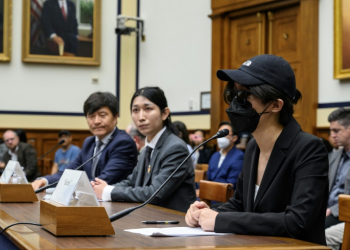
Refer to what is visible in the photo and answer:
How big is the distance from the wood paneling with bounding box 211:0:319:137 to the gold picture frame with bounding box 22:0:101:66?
273cm

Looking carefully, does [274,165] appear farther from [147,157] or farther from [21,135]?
[21,135]

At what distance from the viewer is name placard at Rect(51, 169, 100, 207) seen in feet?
5.89

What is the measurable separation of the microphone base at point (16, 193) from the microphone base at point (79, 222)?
3.64 feet

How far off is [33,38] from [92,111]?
639 centimetres

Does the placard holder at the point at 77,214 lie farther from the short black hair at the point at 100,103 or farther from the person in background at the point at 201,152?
the person in background at the point at 201,152

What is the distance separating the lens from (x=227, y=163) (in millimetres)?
5574

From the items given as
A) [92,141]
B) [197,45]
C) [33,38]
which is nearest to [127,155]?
[92,141]

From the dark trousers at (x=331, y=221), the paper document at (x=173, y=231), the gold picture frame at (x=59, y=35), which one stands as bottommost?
the dark trousers at (x=331, y=221)

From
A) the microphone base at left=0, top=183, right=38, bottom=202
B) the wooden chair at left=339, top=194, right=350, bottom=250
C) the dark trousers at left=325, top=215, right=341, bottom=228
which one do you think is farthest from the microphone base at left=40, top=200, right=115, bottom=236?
the dark trousers at left=325, top=215, right=341, bottom=228

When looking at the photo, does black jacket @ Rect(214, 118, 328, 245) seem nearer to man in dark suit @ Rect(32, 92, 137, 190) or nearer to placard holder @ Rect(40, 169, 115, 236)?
placard holder @ Rect(40, 169, 115, 236)

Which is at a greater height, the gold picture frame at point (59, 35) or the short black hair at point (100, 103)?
the gold picture frame at point (59, 35)

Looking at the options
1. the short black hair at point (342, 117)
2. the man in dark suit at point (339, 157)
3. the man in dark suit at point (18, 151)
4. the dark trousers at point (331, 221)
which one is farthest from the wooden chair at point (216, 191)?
the man in dark suit at point (18, 151)

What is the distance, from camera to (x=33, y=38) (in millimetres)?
9781

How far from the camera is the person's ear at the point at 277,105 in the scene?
1.98 metres
